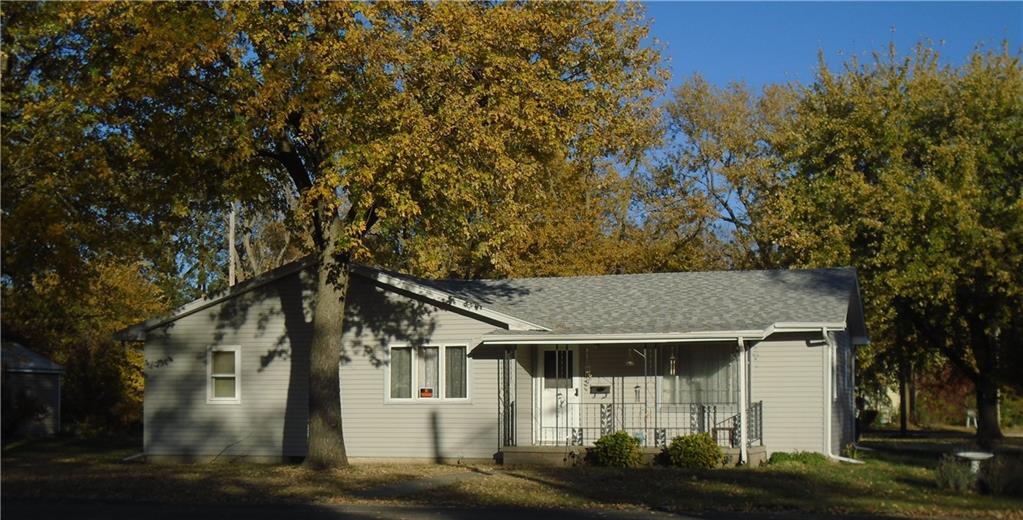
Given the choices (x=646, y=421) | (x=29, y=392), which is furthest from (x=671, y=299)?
(x=29, y=392)

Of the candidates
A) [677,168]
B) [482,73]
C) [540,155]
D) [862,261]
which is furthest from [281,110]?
[677,168]

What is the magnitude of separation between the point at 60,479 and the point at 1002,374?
67.2 feet

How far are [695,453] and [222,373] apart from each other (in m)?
11.3

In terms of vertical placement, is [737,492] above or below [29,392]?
below

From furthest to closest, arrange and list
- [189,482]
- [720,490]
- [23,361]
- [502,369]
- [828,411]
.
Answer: [23,361], [502,369], [828,411], [189,482], [720,490]

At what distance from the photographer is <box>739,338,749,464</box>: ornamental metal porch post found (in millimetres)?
24391

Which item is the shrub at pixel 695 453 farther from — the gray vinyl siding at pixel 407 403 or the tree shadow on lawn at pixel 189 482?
the tree shadow on lawn at pixel 189 482

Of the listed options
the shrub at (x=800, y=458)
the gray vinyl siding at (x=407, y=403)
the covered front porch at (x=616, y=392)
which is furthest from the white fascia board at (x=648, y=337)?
the shrub at (x=800, y=458)

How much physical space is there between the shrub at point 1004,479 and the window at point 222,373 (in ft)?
54.0

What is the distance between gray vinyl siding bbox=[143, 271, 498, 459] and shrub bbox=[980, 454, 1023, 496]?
10.6 meters

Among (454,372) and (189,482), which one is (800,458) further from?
(189,482)

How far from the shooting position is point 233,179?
78.2ft

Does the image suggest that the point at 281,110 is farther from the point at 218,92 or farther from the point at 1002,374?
the point at 1002,374

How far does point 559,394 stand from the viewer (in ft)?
89.0
